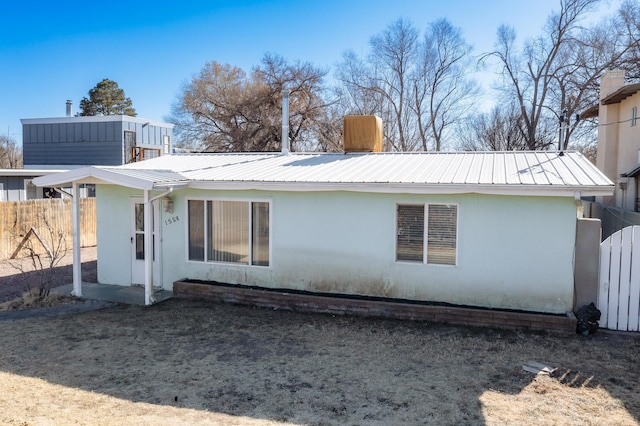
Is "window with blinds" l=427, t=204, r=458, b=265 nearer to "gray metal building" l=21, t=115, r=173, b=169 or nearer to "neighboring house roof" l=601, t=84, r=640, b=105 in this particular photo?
"neighboring house roof" l=601, t=84, r=640, b=105

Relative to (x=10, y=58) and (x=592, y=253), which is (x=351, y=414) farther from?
(x=10, y=58)

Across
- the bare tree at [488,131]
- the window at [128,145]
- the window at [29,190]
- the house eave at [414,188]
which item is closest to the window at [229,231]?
the house eave at [414,188]

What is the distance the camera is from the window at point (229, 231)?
937 cm

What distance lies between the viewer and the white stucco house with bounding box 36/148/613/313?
7.76 m

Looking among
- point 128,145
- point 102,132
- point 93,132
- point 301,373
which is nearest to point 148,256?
point 301,373

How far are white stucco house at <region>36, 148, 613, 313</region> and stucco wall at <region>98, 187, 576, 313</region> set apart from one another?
0.02m

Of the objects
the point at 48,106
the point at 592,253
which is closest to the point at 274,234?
the point at 592,253

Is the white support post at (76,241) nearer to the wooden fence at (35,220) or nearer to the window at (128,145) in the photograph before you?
the wooden fence at (35,220)

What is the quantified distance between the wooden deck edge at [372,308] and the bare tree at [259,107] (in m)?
19.9

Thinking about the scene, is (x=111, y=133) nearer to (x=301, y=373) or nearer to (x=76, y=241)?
(x=76, y=241)

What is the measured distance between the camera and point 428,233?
8.30 metres

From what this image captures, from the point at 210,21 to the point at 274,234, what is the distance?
44.7 feet

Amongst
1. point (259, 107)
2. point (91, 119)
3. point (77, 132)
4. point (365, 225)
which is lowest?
point (365, 225)

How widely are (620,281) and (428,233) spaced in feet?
9.89
